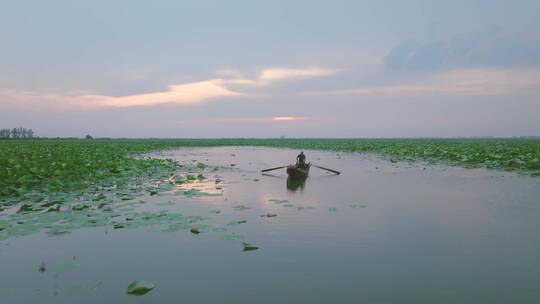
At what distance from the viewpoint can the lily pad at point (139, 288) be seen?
12.4 ft

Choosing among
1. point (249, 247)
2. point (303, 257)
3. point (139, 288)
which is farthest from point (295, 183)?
point (139, 288)

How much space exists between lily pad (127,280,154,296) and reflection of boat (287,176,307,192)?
8167 millimetres

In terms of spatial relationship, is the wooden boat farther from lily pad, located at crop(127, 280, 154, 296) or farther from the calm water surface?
lily pad, located at crop(127, 280, 154, 296)

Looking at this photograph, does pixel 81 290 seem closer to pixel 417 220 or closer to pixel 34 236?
pixel 34 236

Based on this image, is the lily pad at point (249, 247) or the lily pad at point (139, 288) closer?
the lily pad at point (139, 288)

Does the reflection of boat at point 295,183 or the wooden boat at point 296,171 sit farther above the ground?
the wooden boat at point 296,171

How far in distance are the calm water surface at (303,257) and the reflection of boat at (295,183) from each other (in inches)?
126

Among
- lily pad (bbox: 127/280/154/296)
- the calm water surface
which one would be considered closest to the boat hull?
the calm water surface

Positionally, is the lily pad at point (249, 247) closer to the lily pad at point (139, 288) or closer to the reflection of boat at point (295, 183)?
the lily pad at point (139, 288)

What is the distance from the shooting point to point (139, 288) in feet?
12.5

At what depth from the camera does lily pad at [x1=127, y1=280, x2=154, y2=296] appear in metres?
3.79

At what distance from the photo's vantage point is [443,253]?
5.21 metres

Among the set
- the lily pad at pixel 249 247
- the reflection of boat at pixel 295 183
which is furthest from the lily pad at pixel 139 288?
the reflection of boat at pixel 295 183

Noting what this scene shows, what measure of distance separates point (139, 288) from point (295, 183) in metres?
10.0
